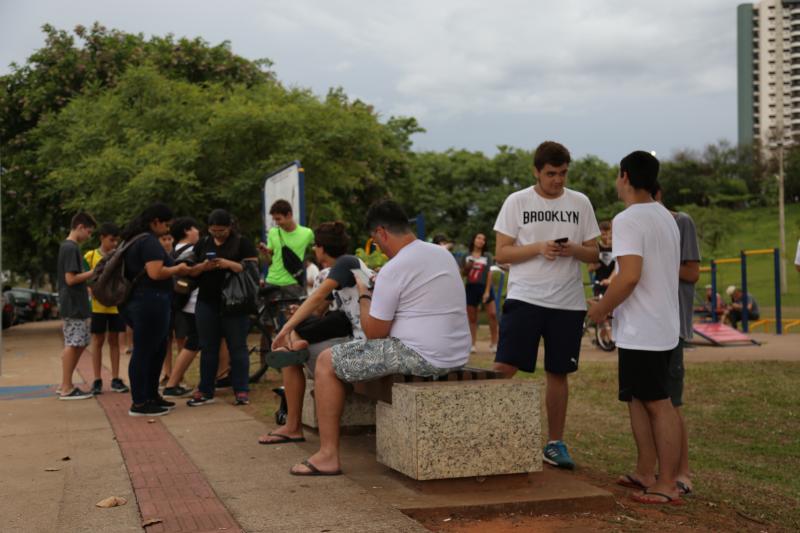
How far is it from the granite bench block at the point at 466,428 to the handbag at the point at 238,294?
4.00 meters

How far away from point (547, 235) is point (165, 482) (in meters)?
2.83

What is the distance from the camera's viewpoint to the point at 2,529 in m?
4.92

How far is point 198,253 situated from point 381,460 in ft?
14.1

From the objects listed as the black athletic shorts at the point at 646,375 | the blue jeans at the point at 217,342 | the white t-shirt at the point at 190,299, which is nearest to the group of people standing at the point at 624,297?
the black athletic shorts at the point at 646,375

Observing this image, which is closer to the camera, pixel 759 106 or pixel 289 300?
pixel 289 300

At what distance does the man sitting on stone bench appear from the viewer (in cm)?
571

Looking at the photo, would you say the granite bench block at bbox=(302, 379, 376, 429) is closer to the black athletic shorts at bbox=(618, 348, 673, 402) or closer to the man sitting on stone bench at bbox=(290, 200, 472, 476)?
the man sitting on stone bench at bbox=(290, 200, 472, 476)

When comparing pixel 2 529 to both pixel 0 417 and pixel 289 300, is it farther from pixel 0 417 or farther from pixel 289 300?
pixel 289 300

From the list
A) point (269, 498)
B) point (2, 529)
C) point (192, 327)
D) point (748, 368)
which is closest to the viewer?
point (2, 529)

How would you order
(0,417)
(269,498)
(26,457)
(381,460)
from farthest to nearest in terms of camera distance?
(0,417)
(26,457)
(381,460)
(269,498)

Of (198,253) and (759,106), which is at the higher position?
(759,106)

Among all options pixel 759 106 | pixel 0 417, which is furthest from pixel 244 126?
pixel 759 106

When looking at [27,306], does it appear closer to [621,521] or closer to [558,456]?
[558,456]

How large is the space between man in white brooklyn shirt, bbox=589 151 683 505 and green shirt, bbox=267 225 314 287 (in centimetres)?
547
